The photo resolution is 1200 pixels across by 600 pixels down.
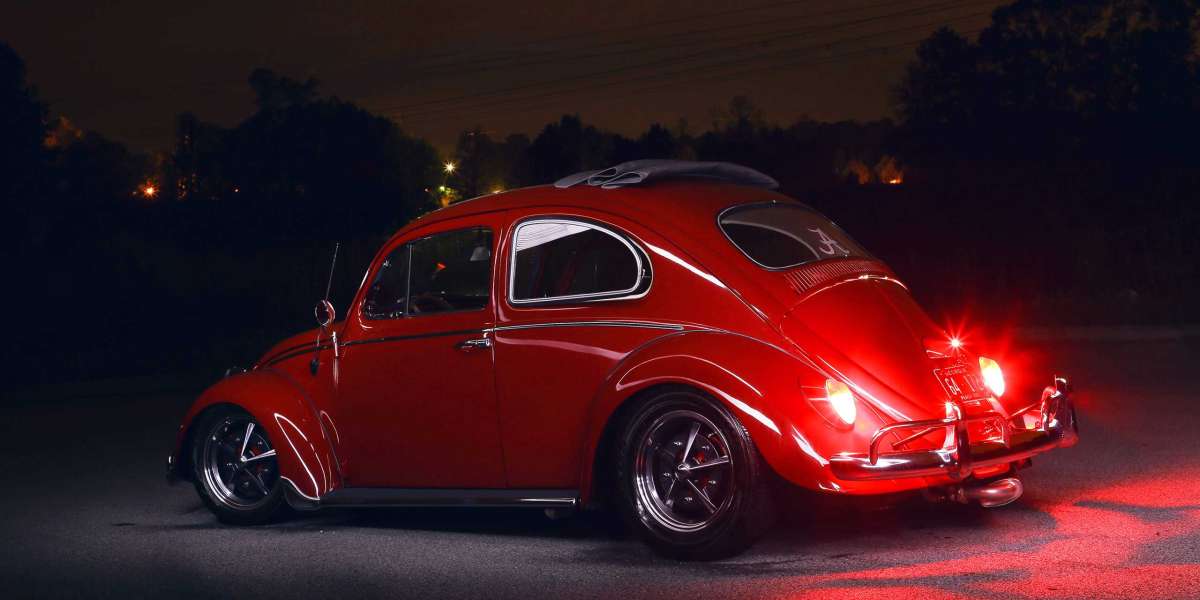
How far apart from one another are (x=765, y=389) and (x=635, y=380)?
68 centimetres

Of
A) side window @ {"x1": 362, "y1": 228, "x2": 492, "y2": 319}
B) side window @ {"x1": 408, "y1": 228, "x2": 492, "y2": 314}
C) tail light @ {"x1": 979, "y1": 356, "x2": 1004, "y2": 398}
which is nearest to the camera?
tail light @ {"x1": 979, "y1": 356, "x2": 1004, "y2": 398}

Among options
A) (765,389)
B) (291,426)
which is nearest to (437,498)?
(291,426)

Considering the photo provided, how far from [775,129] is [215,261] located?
85242 millimetres

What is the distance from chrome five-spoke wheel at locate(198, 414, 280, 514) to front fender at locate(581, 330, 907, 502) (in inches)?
105

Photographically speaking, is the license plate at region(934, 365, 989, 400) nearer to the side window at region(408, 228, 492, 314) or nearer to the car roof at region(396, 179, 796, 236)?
the car roof at region(396, 179, 796, 236)

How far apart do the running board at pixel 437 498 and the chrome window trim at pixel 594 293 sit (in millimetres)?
953

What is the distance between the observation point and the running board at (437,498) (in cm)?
664

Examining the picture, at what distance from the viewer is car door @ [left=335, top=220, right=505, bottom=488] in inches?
274

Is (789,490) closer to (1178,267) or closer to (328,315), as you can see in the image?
(328,315)

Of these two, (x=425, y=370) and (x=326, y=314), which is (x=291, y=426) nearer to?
(x=326, y=314)

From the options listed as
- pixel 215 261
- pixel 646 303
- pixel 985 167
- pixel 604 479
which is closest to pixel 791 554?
pixel 604 479

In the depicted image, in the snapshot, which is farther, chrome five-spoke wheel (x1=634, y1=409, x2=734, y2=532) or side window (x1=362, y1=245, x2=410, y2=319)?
side window (x1=362, y1=245, x2=410, y2=319)

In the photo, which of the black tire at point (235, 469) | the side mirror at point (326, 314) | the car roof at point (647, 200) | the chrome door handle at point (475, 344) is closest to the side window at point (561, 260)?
the car roof at point (647, 200)

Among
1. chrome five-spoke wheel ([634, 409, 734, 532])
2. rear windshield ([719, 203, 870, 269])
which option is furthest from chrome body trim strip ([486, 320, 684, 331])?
rear windshield ([719, 203, 870, 269])
